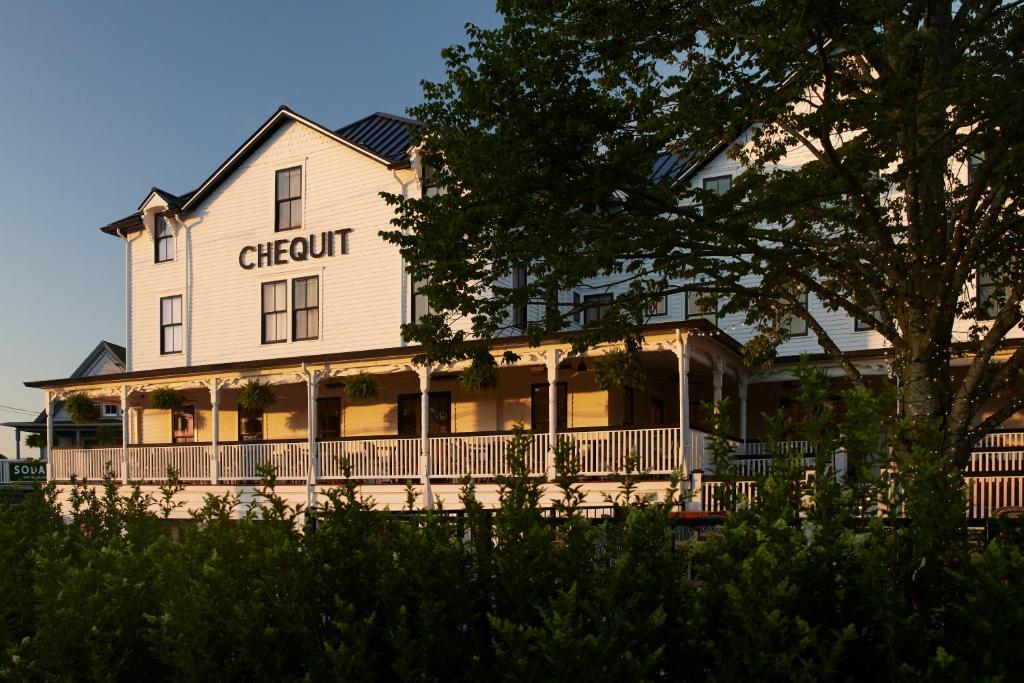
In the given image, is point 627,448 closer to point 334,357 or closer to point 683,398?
point 683,398

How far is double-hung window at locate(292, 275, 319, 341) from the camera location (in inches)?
1103

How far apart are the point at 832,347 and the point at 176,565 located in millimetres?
11047

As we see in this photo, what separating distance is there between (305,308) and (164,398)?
4.73 metres

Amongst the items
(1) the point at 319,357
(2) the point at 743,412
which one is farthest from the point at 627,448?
(1) the point at 319,357

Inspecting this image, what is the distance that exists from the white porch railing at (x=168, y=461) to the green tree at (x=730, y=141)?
1477 cm

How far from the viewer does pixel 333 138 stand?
27797mm

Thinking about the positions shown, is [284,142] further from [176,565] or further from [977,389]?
[176,565]

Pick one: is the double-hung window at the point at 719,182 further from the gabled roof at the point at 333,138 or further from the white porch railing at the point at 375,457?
the white porch railing at the point at 375,457

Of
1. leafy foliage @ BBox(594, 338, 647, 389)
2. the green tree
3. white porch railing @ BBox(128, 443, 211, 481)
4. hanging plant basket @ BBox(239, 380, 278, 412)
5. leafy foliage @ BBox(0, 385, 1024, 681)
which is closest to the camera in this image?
leafy foliage @ BBox(0, 385, 1024, 681)

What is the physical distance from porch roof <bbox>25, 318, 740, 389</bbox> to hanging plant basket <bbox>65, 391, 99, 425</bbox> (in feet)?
1.65

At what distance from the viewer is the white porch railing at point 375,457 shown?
2283 cm

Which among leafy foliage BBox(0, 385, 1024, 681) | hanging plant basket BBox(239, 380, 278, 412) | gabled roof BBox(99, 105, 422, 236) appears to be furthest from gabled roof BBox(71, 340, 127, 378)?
leafy foliage BBox(0, 385, 1024, 681)

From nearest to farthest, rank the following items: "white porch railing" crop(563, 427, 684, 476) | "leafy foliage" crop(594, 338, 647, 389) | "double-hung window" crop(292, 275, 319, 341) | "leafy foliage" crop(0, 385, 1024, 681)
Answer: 1. "leafy foliage" crop(0, 385, 1024, 681)
2. "leafy foliage" crop(594, 338, 647, 389)
3. "white porch railing" crop(563, 427, 684, 476)
4. "double-hung window" crop(292, 275, 319, 341)

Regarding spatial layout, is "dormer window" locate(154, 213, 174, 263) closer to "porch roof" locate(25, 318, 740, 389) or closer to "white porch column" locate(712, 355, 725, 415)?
"porch roof" locate(25, 318, 740, 389)
